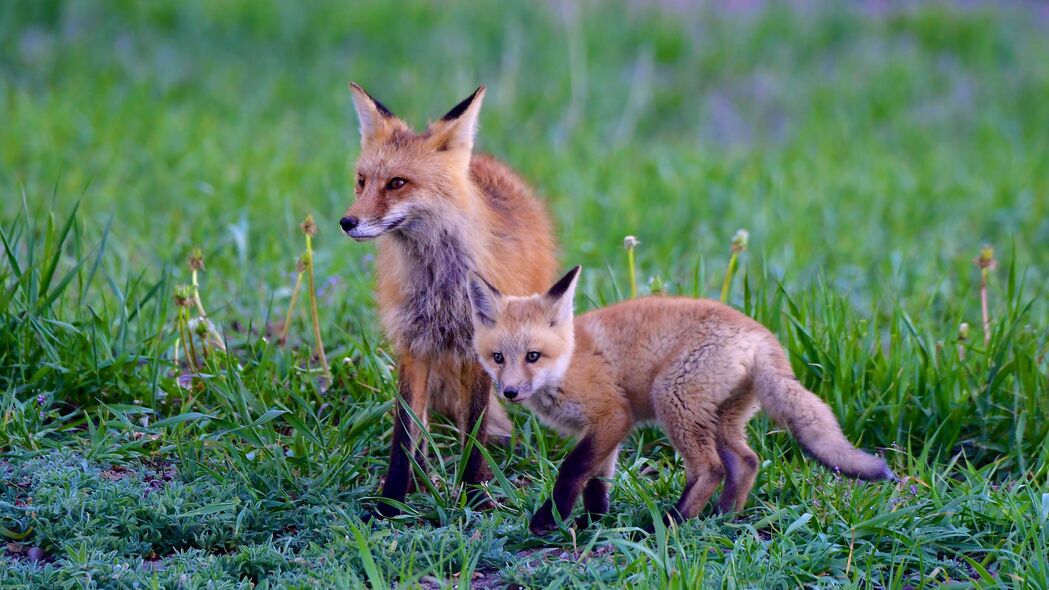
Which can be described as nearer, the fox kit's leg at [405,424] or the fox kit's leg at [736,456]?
the fox kit's leg at [736,456]

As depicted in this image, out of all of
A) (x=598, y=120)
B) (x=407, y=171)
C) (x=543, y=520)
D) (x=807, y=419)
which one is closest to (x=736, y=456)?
(x=807, y=419)

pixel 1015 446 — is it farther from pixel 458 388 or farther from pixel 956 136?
pixel 956 136

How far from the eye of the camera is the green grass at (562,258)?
365 cm

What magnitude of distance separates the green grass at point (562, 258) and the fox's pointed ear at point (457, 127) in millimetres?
1032

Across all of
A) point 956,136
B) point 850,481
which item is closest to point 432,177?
point 850,481

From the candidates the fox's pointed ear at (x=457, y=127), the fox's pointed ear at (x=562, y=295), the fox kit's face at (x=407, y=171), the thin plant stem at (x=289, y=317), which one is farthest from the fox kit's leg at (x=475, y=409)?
the thin plant stem at (x=289, y=317)

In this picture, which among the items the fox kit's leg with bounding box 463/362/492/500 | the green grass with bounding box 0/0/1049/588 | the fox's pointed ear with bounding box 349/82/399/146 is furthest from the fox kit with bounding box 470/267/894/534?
the fox's pointed ear with bounding box 349/82/399/146

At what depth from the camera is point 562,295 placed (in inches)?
154

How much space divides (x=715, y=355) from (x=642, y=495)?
0.56 meters

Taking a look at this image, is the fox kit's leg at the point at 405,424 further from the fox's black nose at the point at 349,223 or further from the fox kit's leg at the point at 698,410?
the fox kit's leg at the point at 698,410

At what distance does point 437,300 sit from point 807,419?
1.46 meters

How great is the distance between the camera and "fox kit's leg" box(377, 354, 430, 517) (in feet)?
13.4

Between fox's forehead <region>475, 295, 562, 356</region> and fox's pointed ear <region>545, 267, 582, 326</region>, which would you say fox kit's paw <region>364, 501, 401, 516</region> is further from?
fox's pointed ear <region>545, 267, 582, 326</region>

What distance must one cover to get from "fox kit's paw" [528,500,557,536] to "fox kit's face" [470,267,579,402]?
0.38 m
